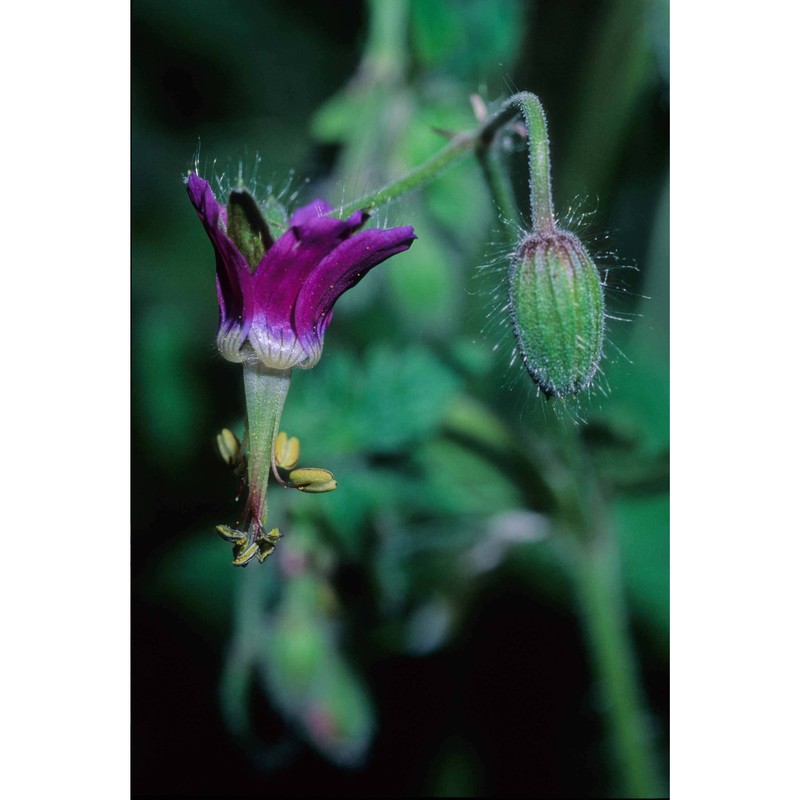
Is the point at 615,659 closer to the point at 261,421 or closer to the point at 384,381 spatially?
the point at 384,381

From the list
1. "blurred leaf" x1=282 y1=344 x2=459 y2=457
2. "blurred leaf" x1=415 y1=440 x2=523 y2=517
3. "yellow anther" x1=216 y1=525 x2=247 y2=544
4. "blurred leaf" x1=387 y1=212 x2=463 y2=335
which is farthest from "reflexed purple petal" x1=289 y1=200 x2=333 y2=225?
"blurred leaf" x1=415 y1=440 x2=523 y2=517

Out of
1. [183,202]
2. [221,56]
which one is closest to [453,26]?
[221,56]

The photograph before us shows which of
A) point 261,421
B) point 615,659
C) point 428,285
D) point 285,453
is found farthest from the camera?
point 615,659

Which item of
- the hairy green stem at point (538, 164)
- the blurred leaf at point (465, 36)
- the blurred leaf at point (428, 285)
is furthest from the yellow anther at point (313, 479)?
the blurred leaf at point (465, 36)

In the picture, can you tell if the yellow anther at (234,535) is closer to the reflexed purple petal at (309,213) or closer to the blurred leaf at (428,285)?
the reflexed purple petal at (309,213)

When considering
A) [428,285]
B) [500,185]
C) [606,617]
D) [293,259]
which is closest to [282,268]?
[293,259]

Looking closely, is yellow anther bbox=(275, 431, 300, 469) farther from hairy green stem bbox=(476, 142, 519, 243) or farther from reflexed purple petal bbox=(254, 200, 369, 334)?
hairy green stem bbox=(476, 142, 519, 243)
